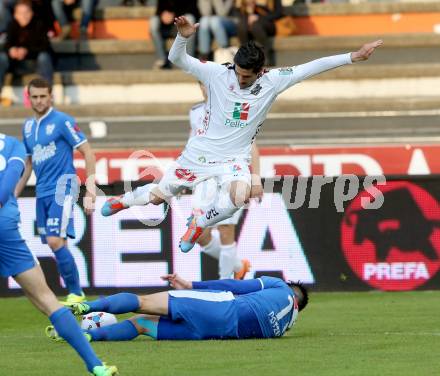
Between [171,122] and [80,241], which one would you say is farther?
[171,122]

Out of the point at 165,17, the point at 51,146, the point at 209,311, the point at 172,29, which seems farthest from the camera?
the point at 172,29

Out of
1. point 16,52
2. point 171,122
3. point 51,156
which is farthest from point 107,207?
point 16,52

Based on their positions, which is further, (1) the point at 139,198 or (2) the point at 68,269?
(2) the point at 68,269

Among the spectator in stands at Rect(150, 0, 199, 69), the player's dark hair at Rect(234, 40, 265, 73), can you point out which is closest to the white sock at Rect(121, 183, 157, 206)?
the player's dark hair at Rect(234, 40, 265, 73)

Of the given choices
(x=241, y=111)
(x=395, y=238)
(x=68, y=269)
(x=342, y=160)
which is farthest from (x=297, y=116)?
(x=241, y=111)

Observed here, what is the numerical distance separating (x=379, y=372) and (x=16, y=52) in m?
12.4

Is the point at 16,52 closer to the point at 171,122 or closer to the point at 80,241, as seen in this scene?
the point at 171,122

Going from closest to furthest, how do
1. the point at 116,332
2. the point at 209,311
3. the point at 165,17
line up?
the point at 209,311, the point at 116,332, the point at 165,17

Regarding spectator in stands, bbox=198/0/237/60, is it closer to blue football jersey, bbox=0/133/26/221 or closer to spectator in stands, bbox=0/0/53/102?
spectator in stands, bbox=0/0/53/102

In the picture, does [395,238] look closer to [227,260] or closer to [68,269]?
[227,260]

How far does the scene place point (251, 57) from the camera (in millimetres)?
9492

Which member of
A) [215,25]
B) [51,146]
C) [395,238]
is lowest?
[395,238]

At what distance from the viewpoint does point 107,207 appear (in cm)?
1041

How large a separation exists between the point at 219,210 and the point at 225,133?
67 centimetres
